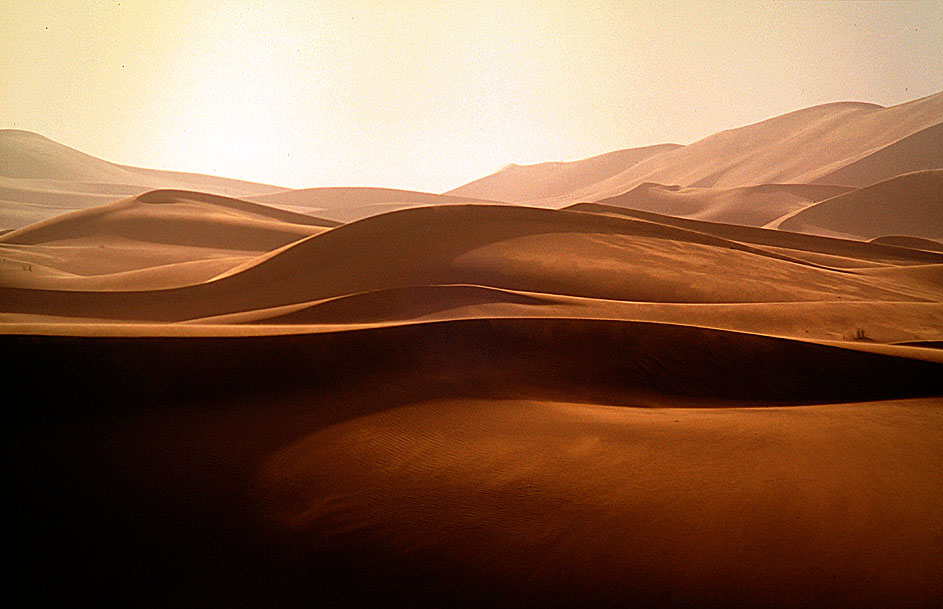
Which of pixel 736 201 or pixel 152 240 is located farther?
pixel 736 201

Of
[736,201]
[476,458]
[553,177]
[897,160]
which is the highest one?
[553,177]

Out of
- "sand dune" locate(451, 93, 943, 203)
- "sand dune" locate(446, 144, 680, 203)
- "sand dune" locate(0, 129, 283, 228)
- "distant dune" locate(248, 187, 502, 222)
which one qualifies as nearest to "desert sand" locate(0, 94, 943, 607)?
"sand dune" locate(451, 93, 943, 203)

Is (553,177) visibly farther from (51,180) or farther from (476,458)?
(476,458)

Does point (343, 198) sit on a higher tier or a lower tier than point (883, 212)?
higher

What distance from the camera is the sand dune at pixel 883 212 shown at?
137ft

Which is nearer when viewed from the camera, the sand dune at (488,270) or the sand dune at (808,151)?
the sand dune at (488,270)

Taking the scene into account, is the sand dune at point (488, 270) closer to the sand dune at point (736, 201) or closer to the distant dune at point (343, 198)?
the sand dune at point (736, 201)

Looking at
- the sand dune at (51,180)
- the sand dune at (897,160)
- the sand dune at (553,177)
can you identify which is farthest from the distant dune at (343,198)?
the sand dune at (897,160)

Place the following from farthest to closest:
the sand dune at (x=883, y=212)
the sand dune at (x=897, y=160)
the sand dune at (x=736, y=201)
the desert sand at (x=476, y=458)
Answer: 1. the sand dune at (x=897, y=160)
2. the sand dune at (x=736, y=201)
3. the sand dune at (x=883, y=212)
4. the desert sand at (x=476, y=458)

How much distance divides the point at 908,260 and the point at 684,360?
23589 millimetres

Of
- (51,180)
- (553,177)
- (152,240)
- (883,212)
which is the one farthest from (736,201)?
(51,180)

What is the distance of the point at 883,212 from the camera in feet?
143

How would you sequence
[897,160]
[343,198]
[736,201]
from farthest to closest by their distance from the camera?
1. [343,198]
2. [897,160]
3. [736,201]

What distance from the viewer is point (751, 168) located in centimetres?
7700
